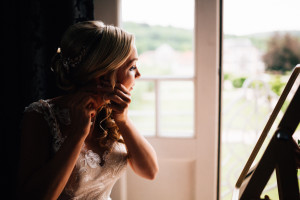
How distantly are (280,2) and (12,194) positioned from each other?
22.4 ft

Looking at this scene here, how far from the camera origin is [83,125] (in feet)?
3.19

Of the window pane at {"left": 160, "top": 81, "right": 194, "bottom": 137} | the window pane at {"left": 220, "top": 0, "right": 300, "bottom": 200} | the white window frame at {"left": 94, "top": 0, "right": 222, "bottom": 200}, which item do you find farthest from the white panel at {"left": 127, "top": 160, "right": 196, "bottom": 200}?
the window pane at {"left": 160, "top": 81, "right": 194, "bottom": 137}

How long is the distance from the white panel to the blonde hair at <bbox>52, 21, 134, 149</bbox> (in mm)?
1033

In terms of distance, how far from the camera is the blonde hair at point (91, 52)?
3.26 feet

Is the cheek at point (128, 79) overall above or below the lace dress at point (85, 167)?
above

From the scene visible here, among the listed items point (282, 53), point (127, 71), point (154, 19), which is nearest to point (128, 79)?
point (127, 71)

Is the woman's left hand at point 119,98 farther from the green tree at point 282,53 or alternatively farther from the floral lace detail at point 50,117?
the green tree at point 282,53

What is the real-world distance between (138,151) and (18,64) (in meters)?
0.77

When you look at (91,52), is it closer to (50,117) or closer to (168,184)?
(50,117)

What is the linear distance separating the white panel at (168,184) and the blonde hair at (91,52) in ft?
3.39

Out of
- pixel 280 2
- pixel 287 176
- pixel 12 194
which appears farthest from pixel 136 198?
pixel 280 2

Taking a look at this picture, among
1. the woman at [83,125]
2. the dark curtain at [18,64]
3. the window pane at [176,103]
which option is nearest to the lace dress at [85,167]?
the woman at [83,125]

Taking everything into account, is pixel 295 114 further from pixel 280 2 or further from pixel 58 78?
pixel 280 2

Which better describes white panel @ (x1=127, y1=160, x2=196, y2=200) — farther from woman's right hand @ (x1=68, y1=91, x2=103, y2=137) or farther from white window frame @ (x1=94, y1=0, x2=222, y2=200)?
woman's right hand @ (x1=68, y1=91, x2=103, y2=137)
